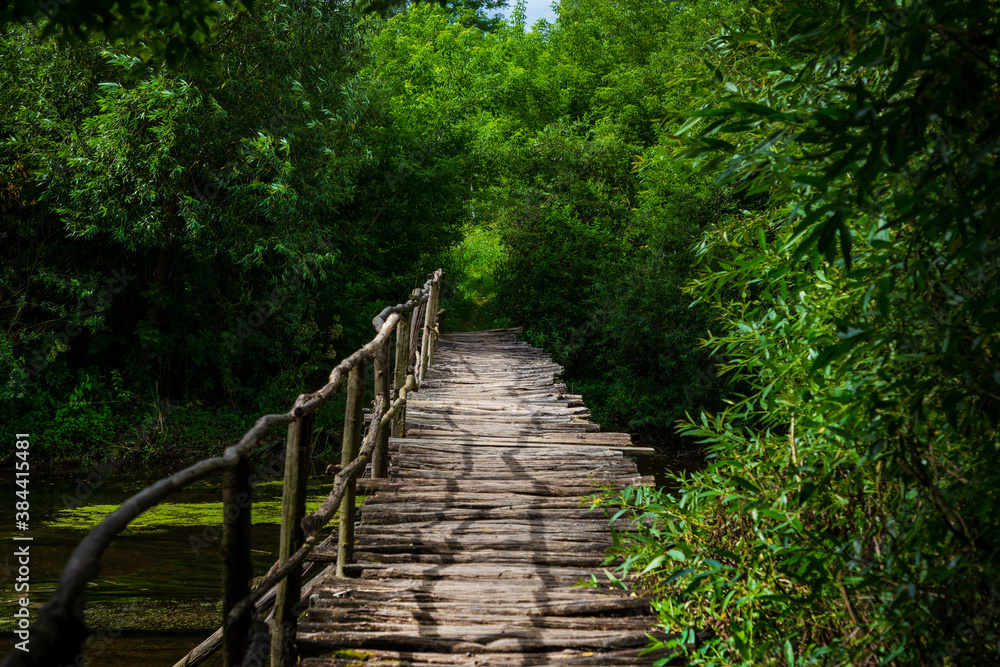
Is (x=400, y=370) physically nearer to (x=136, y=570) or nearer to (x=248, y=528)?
(x=136, y=570)

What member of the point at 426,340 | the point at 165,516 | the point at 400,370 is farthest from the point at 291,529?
the point at 165,516

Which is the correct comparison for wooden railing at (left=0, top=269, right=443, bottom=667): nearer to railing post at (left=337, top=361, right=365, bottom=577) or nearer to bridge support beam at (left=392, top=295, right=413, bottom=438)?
railing post at (left=337, top=361, right=365, bottom=577)

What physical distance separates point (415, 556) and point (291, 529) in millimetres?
1183

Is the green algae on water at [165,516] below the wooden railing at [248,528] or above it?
below

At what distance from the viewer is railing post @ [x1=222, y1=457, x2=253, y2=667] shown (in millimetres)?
1830

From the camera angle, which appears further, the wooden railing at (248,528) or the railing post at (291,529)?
the railing post at (291,529)

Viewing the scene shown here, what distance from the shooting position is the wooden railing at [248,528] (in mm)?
1092

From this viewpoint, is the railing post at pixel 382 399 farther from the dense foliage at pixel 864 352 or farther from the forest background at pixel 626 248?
the dense foliage at pixel 864 352

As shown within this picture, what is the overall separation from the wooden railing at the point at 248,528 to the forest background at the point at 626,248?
123 cm

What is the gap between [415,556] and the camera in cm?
358

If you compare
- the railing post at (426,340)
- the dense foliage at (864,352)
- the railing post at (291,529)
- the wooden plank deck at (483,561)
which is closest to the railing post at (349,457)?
the wooden plank deck at (483,561)

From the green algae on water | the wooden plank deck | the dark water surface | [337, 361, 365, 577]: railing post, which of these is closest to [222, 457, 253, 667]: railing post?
the wooden plank deck

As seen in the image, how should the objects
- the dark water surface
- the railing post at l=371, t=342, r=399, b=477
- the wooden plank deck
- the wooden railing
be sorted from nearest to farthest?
the wooden railing
the wooden plank deck
the railing post at l=371, t=342, r=399, b=477
the dark water surface

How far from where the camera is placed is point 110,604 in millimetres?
5844
